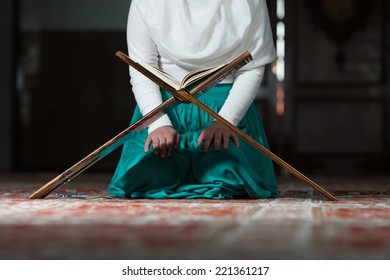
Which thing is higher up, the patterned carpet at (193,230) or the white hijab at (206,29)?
the white hijab at (206,29)

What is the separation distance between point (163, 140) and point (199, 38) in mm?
370

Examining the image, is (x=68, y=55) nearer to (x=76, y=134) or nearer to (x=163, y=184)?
(x=76, y=134)

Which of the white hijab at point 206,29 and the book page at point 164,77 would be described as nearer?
the book page at point 164,77

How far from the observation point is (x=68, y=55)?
6215mm

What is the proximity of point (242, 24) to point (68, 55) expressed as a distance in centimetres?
421

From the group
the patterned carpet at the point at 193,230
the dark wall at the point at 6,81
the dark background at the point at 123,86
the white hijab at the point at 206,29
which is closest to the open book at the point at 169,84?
the patterned carpet at the point at 193,230

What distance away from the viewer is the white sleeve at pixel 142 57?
217 cm

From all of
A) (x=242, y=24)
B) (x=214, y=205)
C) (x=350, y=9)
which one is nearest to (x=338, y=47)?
(x=350, y=9)

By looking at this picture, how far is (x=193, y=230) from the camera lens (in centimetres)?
130

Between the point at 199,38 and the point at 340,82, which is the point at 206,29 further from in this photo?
the point at 340,82

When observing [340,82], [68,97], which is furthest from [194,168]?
[68,97]

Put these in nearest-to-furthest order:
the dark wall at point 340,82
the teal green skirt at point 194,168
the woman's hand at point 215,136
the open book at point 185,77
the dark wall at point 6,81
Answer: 1. the open book at point 185,77
2. the woman's hand at point 215,136
3. the teal green skirt at point 194,168
4. the dark wall at point 340,82
5. the dark wall at point 6,81

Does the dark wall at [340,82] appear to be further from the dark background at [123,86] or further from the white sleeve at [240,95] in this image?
the white sleeve at [240,95]

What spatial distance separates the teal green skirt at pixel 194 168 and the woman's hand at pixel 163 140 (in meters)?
0.09
